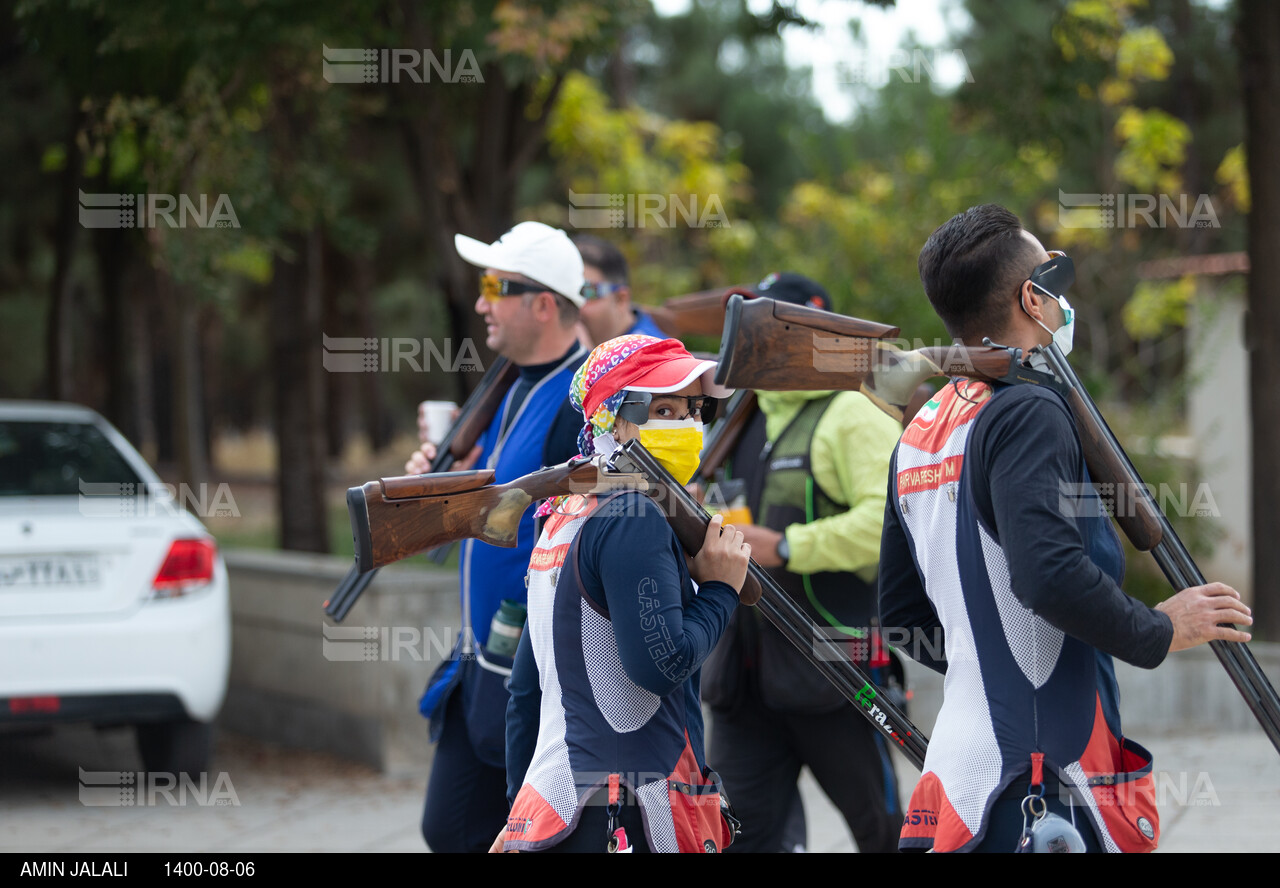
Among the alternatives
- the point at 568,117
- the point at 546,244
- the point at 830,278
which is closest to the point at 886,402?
the point at 546,244

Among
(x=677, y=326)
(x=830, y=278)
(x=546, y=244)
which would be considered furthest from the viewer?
(x=830, y=278)

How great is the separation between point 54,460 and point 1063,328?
537cm

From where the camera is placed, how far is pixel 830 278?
10656 mm

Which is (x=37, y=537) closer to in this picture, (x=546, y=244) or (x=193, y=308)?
(x=546, y=244)

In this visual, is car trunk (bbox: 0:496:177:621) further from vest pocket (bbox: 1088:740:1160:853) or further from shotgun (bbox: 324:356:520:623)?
vest pocket (bbox: 1088:740:1160:853)

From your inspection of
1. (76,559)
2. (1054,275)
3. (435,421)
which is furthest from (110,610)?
(1054,275)

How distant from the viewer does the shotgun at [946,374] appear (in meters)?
2.43

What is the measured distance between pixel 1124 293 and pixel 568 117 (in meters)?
9.68

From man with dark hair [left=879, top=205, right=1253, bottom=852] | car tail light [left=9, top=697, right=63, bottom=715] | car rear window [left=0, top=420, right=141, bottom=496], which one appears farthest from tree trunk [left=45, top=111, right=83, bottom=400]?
man with dark hair [left=879, top=205, right=1253, bottom=852]

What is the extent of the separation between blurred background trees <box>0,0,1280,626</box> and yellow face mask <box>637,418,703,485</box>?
473cm

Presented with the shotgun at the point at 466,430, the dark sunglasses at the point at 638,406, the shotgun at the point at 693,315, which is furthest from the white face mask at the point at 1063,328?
the shotgun at the point at 693,315

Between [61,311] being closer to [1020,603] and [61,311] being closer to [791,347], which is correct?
[791,347]

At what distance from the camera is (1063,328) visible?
2.59 meters

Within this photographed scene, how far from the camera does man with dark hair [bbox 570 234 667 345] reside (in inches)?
184
